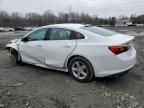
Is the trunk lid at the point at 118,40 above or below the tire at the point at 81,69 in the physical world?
above

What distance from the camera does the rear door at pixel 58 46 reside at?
5376 mm

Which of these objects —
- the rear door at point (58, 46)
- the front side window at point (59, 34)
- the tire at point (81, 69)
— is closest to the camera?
the tire at point (81, 69)

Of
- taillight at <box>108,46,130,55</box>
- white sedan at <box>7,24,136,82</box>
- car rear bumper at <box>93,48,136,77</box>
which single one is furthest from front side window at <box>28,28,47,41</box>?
taillight at <box>108,46,130,55</box>

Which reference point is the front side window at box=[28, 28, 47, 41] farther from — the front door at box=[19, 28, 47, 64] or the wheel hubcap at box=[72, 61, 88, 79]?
the wheel hubcap at box=[72, 61, 88, 79]

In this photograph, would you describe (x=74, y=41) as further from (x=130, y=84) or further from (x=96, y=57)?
(x=130, y=84)

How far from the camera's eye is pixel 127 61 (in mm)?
4906

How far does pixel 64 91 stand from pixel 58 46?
4.35ft

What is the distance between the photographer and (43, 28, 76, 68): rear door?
538cm

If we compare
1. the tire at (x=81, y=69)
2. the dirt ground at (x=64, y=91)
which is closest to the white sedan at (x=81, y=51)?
the tire at (x=81, y=69)

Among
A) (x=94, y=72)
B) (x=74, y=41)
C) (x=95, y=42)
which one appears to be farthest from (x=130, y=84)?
(x=74, y=41)

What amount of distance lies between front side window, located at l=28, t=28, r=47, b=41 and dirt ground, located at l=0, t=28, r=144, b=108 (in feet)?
3.30

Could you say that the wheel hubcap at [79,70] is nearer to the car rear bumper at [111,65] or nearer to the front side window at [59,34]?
the car rear bumper at [111,65]

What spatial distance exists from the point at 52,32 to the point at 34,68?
1489 millimetres

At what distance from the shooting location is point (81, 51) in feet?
16.7
